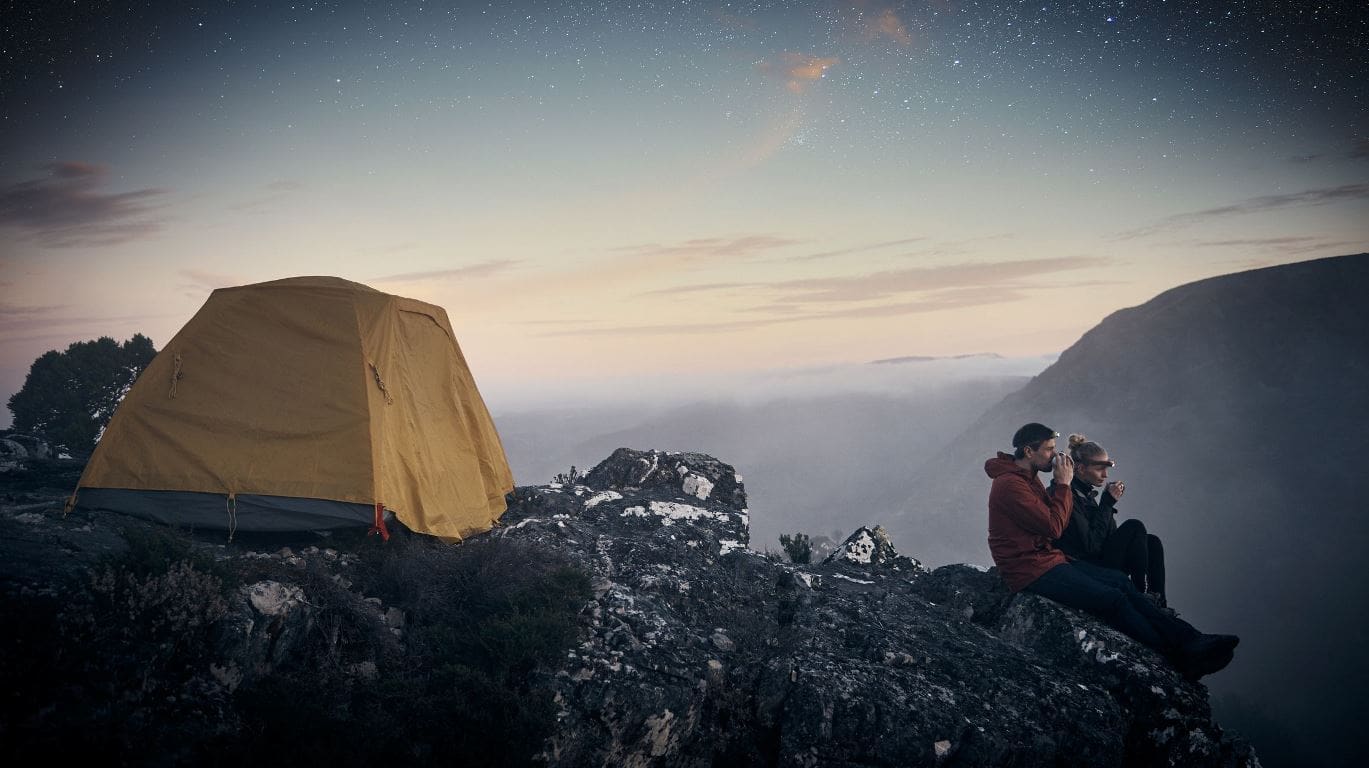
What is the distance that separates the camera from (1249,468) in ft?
271

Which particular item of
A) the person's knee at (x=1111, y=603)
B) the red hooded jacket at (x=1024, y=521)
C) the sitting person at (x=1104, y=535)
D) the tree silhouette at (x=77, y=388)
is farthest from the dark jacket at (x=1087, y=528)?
the tree silhouette at (x=77, y=388)

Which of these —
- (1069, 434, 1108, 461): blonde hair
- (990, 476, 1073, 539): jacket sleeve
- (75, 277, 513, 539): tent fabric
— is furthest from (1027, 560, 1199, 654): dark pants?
(75, 277, 513, 539): tent fabric

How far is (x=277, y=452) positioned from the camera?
22.2ft

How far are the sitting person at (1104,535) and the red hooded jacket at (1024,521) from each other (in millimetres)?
376

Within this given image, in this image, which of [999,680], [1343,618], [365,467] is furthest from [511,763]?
[1343,618]

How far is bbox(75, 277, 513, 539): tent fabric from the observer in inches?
263

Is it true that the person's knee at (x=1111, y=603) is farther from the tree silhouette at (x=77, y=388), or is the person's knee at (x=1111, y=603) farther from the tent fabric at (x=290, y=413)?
the tree silhouette at (x=77, y=388)

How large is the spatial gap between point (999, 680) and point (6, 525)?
942cm

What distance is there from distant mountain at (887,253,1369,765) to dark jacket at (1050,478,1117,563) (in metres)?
66.2

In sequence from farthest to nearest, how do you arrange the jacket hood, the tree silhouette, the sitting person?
the tree silhouette
the sitting person
the jacket hood

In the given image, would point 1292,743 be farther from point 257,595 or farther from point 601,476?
point 257,595

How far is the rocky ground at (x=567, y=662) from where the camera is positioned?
4152mm

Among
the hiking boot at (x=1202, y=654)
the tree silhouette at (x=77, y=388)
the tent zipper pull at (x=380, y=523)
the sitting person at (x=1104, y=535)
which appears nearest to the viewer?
the hiking boot at (x=1202, y=654)

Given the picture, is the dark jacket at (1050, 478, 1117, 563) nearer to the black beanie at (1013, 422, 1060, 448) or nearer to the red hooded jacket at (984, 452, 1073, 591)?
the red hooded jacket at (984, 452, 1073, 591)
